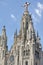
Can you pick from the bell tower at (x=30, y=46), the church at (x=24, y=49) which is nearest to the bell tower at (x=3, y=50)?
the church at (x=24, y=49)

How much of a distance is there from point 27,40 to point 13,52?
5.55m

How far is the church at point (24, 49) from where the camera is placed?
96438 millimetres

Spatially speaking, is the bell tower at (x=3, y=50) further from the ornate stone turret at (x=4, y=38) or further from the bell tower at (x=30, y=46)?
the bell tower at (x=30, y=46)

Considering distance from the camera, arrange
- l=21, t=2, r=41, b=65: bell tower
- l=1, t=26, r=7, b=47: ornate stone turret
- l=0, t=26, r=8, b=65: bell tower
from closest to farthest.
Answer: l=21, t=2, r=41, b=65: bell tower
l=0, t=26, r=8, b=65: bell tower
l=1, t=26, r=7, b=47: ornate stone turret

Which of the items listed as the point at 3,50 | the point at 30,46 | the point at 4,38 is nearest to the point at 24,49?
the point at 30,46

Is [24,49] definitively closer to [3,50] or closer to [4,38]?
[3,50]

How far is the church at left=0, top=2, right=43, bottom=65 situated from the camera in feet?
316

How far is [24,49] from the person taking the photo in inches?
3839

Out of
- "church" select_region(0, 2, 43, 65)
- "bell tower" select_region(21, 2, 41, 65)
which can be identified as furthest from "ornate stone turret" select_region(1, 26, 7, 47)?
"bell tower" select_region(21, 2, 41, 65)

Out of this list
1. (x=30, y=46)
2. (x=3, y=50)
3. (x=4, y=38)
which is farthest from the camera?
(x=4, y=38)

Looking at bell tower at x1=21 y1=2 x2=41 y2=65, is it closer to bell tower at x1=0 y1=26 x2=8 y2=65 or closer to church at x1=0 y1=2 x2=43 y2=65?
church at x1=0 y1=2 x2=43 y2=65

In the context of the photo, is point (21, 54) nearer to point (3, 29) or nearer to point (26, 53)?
point (26, 53)

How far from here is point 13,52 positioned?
10031 centimetres

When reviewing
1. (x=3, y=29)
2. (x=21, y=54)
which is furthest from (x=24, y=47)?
(x=3, y=29)
